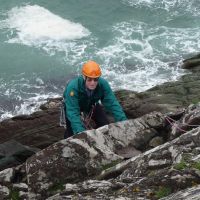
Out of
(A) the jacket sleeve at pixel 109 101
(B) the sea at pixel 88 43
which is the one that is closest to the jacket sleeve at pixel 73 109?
(A) the jacket sleeve at pixel 109 101

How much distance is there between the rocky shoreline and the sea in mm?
15677

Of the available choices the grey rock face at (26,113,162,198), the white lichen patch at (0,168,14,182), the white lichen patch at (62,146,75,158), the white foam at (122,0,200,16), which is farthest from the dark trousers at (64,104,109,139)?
the white foam at (122,0,200,16)

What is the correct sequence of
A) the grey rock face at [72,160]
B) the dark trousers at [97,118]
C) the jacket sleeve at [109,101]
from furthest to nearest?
the dark trousers at [97,118]
the jacket sleeve at [109,101]
the grey rock face at [72,160]

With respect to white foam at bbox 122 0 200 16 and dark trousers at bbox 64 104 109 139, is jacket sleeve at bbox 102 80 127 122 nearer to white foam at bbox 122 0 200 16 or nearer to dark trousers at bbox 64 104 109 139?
dark trousers at bbox 64 104 109 139

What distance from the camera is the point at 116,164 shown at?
11.0 m

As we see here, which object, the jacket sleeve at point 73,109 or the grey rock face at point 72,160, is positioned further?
the jacket sleeve at point 73,109

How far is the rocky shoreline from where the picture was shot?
29.6 ft

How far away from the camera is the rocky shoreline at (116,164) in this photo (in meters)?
9.03

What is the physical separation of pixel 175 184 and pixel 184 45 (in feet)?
91.8

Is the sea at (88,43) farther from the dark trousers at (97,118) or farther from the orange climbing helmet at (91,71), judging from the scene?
the orange climbing helmet at (91,71)

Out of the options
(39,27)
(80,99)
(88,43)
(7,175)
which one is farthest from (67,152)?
(39,27)

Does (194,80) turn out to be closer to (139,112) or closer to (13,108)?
(139,112)

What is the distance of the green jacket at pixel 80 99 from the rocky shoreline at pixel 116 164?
575 millimetres

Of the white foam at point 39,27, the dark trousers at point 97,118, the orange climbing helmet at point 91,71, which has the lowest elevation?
the dark trousers at point 97,118
